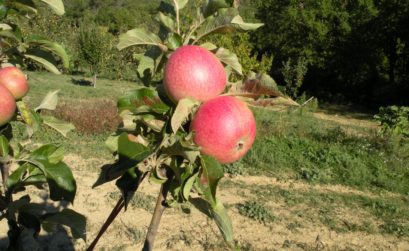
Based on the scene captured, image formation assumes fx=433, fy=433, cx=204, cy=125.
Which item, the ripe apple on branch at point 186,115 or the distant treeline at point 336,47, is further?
the distant treeline at point 336,47

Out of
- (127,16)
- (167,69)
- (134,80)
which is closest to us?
(167,69)

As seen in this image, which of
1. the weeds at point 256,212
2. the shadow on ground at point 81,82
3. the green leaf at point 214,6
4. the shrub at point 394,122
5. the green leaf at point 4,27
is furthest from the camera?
the shadow on ground at point 81,82

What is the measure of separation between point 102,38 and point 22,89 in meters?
18.1

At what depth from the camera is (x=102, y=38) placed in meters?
18.6

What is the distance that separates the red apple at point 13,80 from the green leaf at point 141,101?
51 cm

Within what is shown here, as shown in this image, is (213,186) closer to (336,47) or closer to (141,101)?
(141,101)

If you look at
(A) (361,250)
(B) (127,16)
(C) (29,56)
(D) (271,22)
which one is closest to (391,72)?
(D) (271,22)

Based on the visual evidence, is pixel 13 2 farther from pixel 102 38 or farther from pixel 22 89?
pixel 102 38

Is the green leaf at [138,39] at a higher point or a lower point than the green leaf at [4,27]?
higher

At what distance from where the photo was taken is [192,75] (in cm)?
84

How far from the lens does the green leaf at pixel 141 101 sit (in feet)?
2.97

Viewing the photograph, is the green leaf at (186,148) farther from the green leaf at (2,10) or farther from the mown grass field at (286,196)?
the mown grass field at (286,196)

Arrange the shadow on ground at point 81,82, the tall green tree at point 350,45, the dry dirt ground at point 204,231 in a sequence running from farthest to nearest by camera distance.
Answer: the tall green tree at point 350,45, the shadow on ground at point 81,82, the dry dirt ground at point 204,231

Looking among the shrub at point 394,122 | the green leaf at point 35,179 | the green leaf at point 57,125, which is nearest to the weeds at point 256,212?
the green leaf at point 57,125
